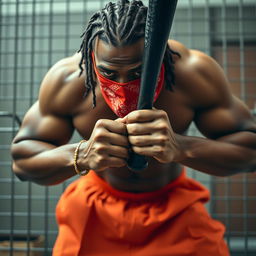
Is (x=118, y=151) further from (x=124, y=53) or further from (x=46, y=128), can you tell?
(x=46, y=128)

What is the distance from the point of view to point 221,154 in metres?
0.67

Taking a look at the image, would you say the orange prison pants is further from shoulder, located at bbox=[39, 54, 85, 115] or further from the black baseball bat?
the black baseball bat

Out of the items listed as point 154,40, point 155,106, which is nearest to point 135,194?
point 155,106

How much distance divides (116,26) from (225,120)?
304mm

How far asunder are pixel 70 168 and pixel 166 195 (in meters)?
0.25

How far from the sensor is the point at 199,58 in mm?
774

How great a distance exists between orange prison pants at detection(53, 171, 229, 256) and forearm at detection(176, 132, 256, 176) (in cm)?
13

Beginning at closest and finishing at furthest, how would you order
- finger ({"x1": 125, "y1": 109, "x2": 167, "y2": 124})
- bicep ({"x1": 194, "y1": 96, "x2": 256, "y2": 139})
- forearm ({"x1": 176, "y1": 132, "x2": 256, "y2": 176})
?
1. finger ({"x1": 125, "y1": 109, "x2": 167, "y2": 124})
2. forearm ({"x1": 176, "y1": 132, "x2": 256, "y2": 176})
3. bicep ({"x1": 194, "y1": 96, "x2": 256, "y2": 139})

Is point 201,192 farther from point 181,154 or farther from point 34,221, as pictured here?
point 34,221

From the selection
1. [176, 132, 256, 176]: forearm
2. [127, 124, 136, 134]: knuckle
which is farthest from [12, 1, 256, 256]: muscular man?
[127, 124, 136, 134]: knuckle

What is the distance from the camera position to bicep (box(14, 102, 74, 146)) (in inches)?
29.8

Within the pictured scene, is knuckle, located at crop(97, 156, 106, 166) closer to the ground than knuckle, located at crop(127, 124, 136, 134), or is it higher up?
closer to the ground

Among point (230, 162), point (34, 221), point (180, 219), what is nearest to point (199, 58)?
Answer: point (230, 162)

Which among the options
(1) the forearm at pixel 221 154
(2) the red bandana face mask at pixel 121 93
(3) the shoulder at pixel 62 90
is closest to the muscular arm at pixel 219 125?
(1) the forearm at pixel 221 154
